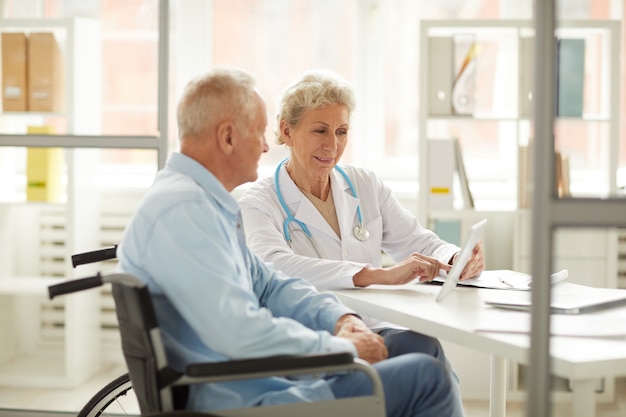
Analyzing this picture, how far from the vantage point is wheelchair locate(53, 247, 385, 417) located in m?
1.54

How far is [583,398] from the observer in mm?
1617

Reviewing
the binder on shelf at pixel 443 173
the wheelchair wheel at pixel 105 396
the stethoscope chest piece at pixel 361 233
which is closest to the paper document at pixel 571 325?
the stethoscope chest piece at pixel 361 233

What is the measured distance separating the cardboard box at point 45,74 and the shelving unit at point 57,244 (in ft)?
0.12

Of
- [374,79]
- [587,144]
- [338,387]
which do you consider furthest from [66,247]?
[587,144]

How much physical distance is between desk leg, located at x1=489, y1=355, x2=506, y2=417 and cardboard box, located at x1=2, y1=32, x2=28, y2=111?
7.29ft

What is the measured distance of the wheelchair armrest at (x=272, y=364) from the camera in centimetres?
154

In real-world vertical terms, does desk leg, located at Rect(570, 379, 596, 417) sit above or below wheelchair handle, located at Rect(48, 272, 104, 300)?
below

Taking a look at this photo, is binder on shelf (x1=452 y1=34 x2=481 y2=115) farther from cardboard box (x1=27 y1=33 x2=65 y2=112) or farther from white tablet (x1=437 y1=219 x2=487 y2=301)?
white tablet (x1=437 y1=219 x2=487 y2=301)

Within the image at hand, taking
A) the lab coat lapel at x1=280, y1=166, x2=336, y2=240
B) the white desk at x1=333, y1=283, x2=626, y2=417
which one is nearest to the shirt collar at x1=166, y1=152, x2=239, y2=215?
the white desk at x1=333, y1=283, x2=626, y2=417

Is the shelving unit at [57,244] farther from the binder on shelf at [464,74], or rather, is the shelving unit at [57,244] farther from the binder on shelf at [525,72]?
the binder on shelf at [525,72]

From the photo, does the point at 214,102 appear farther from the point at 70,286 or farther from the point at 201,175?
the point at 70,286

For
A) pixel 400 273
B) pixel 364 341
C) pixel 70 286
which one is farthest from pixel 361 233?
pixel 70 286

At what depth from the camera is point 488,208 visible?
4086 millimetres

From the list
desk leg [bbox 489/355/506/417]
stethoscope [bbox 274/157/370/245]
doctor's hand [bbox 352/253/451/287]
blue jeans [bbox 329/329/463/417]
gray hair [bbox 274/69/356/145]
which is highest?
gray hair [bbox 274/69/356/145]
